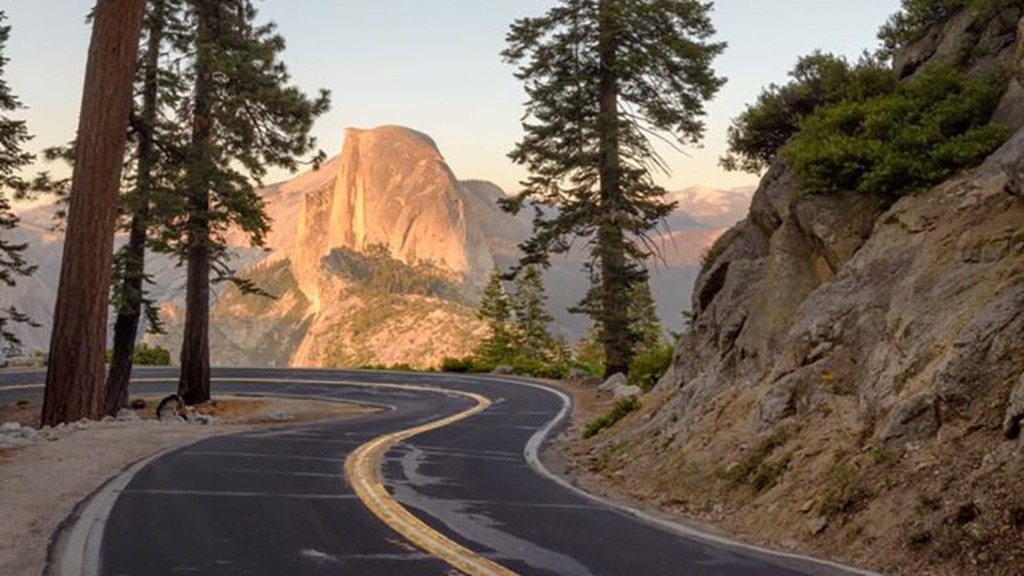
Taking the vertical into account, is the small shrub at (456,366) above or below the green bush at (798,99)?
below

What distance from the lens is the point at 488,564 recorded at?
5805 millimetres

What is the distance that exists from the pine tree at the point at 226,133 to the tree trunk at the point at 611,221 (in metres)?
10.1

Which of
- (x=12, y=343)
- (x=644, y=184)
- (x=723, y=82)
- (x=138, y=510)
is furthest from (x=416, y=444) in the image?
(x=12, y=343)

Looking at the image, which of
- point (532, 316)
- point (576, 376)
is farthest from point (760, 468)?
point (532, 316)

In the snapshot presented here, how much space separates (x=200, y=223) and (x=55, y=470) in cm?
1609

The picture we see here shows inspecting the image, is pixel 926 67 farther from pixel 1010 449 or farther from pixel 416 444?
pixel 416 444

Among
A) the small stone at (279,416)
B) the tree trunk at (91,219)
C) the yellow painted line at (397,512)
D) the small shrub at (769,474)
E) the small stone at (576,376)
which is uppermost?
the tree trunk at (91,219)

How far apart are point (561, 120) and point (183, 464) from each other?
22.8 metres

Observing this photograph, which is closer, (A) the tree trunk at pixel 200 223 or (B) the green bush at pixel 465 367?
(A) the tree trunk at pixel 200 223

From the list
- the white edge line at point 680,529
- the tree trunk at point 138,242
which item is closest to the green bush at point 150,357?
the tree trunk at point 138,242

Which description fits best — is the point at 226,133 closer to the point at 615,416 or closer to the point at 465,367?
the point at 615,416

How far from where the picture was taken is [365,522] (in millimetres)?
7250

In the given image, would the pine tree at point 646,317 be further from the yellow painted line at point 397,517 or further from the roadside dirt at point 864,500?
the roadside dirt at point 864,500

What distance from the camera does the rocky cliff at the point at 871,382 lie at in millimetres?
6477
